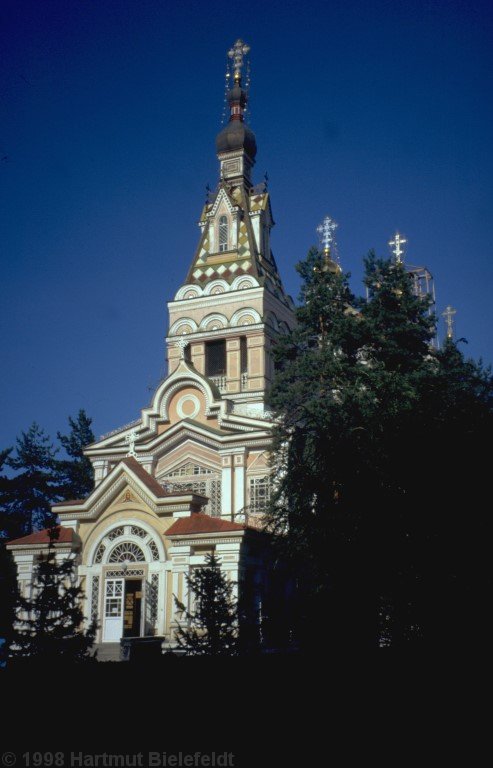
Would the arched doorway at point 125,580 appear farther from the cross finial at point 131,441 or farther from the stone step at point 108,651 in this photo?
the cross finial at point 131,441

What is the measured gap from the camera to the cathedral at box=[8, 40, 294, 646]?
23.5 meters

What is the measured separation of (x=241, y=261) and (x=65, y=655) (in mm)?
25504

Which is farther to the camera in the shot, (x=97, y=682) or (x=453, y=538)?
(x=453, y=538)

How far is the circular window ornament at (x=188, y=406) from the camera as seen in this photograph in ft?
97.8

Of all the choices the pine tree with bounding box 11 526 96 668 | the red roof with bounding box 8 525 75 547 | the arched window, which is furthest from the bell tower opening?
the pine tree with bounding box 11 526 96 668

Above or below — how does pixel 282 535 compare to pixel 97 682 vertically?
above

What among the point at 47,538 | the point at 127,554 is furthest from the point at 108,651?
the point at 47,538

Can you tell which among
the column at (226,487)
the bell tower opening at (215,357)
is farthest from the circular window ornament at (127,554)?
the bell tower opening at (215,357)

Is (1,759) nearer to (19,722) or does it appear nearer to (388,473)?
(19,722)

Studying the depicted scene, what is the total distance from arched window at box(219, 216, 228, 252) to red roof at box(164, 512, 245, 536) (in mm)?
16623

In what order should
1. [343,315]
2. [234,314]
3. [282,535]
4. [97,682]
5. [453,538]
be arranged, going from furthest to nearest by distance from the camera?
1. [234,314]
2. [343,315]
3. [282,535]
4. [453,538]
5. [97,682]

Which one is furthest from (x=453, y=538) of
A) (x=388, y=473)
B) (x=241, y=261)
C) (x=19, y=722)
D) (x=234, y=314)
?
(x=241, y=261)

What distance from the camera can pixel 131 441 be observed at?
27141mm

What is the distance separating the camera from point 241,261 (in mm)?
35031
